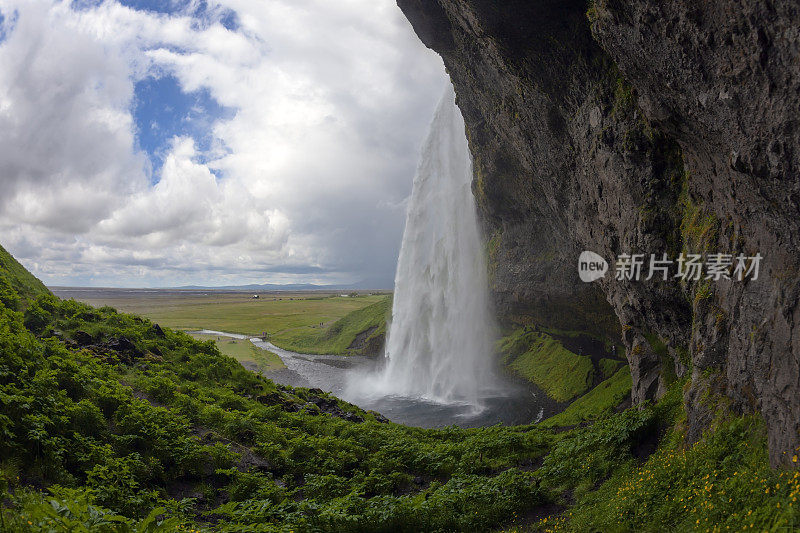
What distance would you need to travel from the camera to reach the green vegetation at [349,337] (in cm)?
5521

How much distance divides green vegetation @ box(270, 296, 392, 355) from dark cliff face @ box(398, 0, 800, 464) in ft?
98.0

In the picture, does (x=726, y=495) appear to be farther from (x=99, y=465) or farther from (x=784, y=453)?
(x=99, y=465)

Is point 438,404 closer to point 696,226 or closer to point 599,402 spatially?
point 599,402

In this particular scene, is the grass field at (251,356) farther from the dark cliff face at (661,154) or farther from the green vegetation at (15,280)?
the dark cliff face at (661,154)

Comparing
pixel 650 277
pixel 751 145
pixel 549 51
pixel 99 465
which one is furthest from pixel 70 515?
pixel 549 51

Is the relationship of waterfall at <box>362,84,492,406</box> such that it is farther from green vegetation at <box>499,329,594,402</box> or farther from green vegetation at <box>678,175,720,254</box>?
green vegetation at <box>678,175,720,254</box>

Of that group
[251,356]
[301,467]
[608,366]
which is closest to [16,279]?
[301,467]

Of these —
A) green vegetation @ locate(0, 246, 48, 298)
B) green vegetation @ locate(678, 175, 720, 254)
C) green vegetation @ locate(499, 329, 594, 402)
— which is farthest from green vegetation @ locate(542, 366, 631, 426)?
green vegetation @ locate(0, 246, 48, 298)

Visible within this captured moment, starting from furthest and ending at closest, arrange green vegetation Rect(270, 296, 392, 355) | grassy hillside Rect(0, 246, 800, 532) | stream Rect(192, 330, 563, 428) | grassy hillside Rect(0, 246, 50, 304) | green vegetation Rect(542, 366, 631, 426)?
green vegetation Rect(270, 296, 392, 355) < stream Rect(192, 330, 563, 428) < green vegetation Rect(542, 366, 631, 426) < grassy hillside Rect(0, 246, 50, 304) < grassy hillside Rect(0, 246, 800, 532)

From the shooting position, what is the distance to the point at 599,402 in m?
23.3

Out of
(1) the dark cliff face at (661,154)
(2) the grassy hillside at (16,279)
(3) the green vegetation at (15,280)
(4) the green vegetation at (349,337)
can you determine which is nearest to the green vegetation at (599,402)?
(1) the dark cliff face at (661,154)

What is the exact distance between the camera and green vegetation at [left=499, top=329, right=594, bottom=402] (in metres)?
30.0

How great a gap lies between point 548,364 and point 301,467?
27421 millimetres

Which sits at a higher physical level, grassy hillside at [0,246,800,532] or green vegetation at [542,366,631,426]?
grassy hillside at [0,246,800,532]
